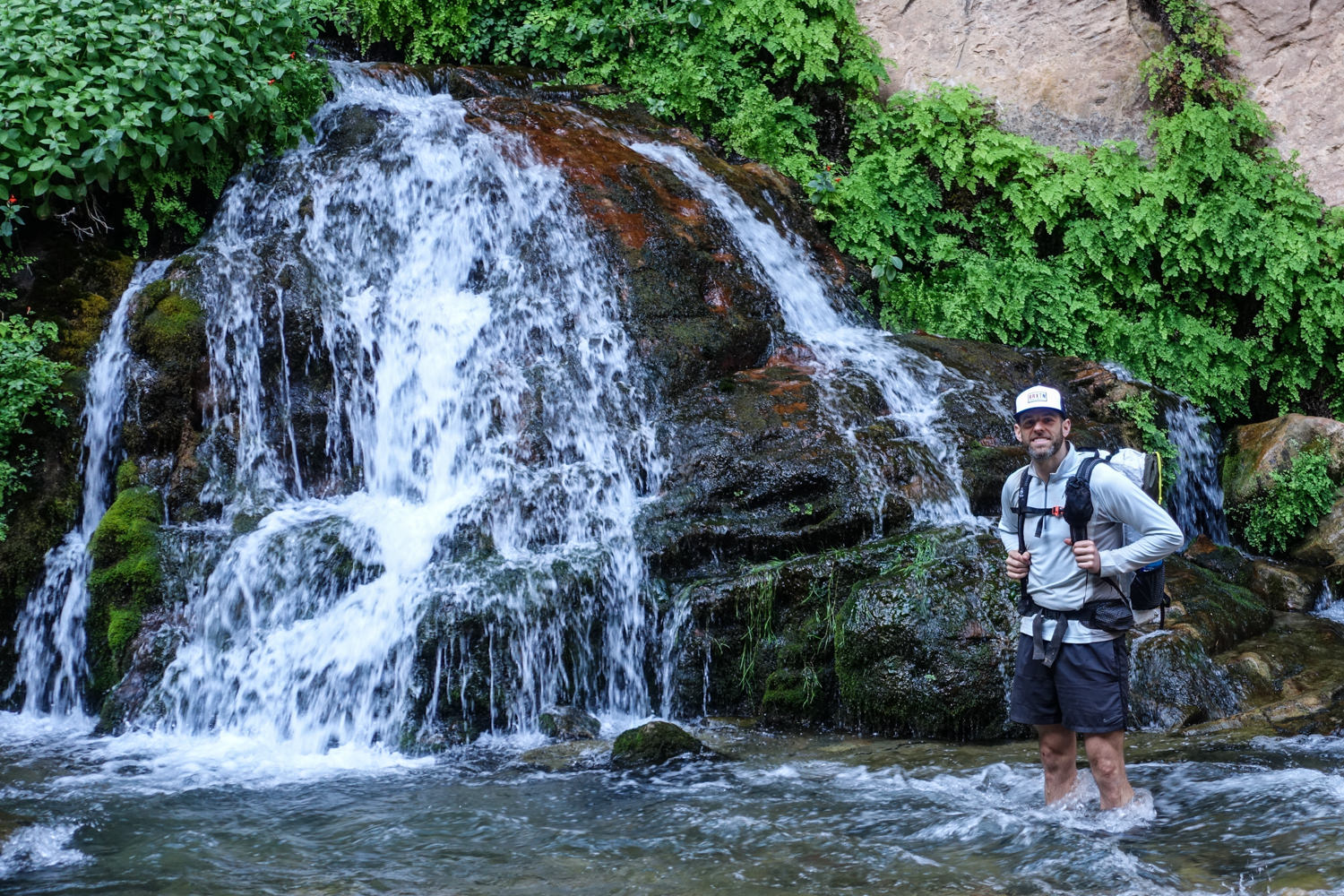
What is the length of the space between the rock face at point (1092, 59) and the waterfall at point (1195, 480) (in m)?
3.43

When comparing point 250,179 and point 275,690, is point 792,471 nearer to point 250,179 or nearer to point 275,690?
point 275,690

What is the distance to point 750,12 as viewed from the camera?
12555 mm

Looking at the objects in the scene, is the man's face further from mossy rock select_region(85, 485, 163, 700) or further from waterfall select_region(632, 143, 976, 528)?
mossy rock select_region(85, 485, 163, 700)

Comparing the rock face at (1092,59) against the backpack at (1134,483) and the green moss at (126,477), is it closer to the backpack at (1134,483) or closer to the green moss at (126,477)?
the backpack at (1134,483)

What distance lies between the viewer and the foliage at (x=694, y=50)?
12.5m

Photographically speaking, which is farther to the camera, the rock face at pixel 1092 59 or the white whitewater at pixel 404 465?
the rock face at pixel 1092 59

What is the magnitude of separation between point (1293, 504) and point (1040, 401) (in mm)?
6807

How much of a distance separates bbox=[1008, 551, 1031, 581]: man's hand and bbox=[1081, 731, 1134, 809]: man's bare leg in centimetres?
73

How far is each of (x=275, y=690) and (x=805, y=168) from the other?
27.0 ft

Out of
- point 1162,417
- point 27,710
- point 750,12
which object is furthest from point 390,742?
point 750,12

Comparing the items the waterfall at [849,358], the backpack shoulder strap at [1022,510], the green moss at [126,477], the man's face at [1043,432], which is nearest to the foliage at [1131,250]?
the waterfall at [849,358]

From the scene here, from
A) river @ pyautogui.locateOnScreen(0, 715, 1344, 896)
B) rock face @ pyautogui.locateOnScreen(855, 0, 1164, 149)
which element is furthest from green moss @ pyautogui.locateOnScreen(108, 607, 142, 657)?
rock face @ pyautogui.locateOnScreen(855, 0, 1164, 149)

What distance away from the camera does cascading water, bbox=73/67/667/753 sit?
23.3ft

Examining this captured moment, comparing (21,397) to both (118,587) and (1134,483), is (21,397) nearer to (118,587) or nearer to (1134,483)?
(118,587)
